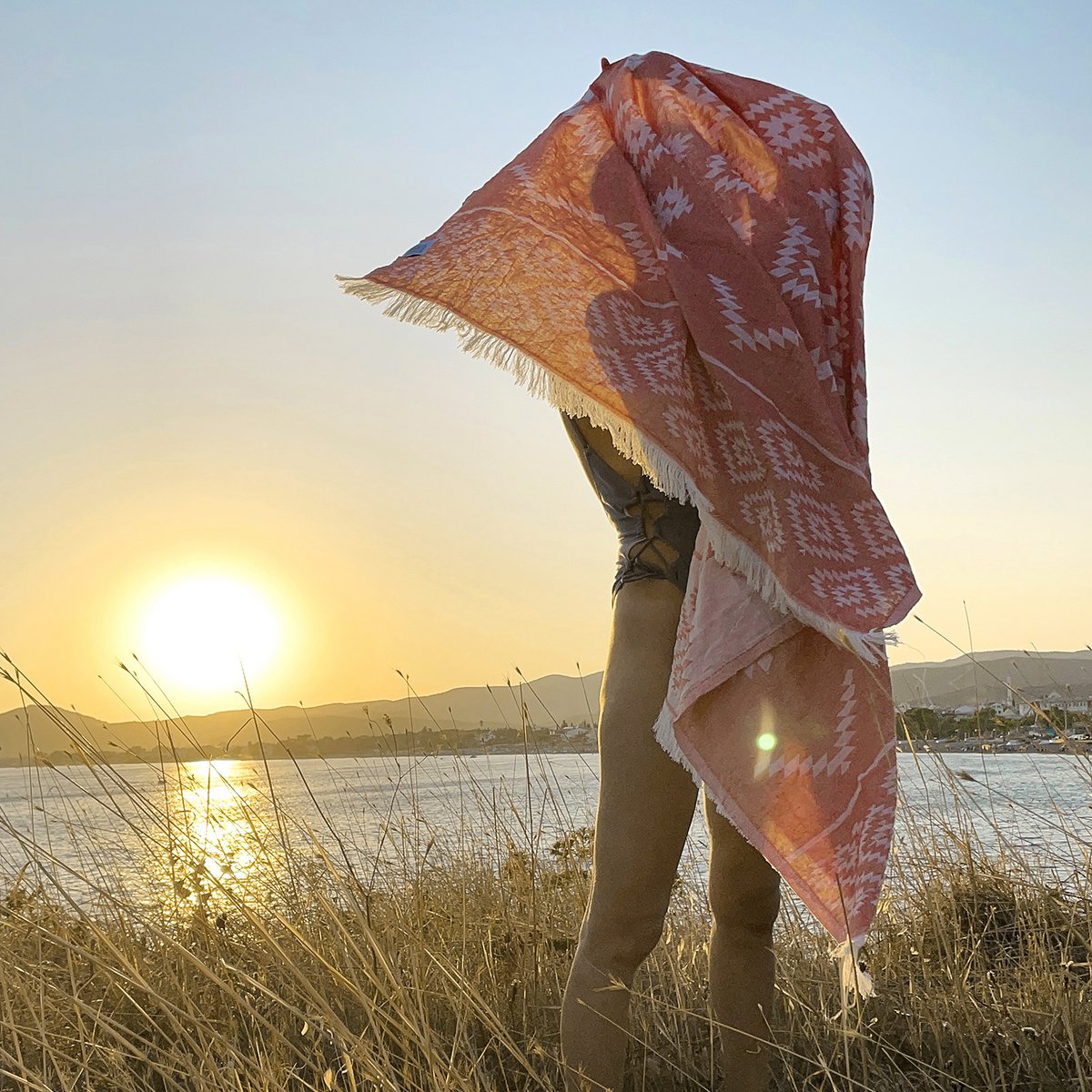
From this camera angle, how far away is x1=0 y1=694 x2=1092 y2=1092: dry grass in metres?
1.59

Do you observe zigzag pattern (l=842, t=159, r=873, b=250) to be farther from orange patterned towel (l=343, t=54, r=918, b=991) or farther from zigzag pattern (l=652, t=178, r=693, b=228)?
zigzag pattern (l=652, t=178, r=693, b=228)

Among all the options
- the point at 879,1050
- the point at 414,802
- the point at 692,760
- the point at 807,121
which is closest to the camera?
the point at 692,760

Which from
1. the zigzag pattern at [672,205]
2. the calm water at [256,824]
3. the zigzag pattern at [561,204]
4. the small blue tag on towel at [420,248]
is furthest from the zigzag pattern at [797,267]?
the calm water at [256,824]

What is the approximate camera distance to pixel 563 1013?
1469 millimetres

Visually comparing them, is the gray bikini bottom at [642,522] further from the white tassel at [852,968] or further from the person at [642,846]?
the white tassel at [852,968]

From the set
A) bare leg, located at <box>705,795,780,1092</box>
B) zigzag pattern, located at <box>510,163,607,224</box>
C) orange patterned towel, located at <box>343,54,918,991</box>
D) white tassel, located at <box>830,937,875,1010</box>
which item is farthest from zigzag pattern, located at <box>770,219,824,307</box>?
white tassel, located at <box>830,937,875,1010</box>

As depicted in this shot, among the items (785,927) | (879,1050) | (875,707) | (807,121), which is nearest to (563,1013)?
(875,707)

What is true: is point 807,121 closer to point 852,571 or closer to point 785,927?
point 852,571

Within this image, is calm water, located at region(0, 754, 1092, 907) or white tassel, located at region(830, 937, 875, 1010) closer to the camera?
white tassel, located at region(830, 937, 875, 1010)

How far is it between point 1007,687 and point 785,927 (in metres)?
1.11

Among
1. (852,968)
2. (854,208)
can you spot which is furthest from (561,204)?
(852,968)

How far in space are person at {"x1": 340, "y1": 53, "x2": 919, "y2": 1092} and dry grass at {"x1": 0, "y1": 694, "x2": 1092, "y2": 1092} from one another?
22 cm

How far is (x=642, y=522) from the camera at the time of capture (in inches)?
60.5

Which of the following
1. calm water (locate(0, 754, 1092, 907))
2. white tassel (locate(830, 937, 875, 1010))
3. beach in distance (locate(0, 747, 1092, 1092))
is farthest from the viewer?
calm water (locate(0, 754, 1092, 907))
